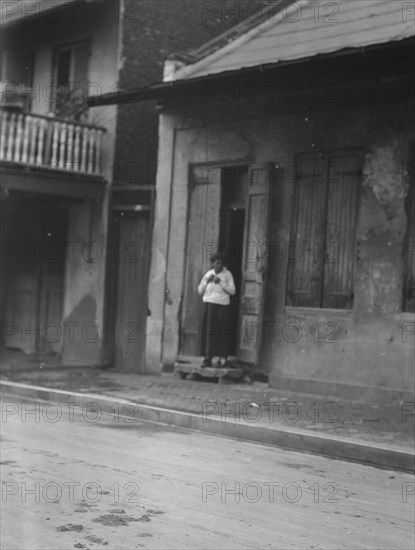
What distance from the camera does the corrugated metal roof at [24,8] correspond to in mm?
17125

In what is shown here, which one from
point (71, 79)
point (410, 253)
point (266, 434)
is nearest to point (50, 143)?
point (71, 79)

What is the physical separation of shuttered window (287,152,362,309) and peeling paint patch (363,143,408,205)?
21cm

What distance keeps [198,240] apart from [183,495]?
820 cm

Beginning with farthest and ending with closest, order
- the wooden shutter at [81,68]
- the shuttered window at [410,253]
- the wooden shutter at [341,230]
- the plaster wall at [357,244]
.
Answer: the wooden shutter at [81,68]
the wooden shutter at [341,230]
the plaster wall at [357,244]
the shuttered window at [410,253]

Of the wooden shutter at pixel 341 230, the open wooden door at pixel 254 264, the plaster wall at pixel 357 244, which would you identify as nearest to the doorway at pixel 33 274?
the plaster wall at pixel 357 244

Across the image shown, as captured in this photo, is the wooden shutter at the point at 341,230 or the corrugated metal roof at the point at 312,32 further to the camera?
the corrugated metal roof at the point at 312,32

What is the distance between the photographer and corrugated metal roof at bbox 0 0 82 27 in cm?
1712

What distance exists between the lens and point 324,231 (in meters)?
12.5

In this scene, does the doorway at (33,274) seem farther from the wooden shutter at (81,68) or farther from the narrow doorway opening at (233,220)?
the narrow doorway opening at (233,220)

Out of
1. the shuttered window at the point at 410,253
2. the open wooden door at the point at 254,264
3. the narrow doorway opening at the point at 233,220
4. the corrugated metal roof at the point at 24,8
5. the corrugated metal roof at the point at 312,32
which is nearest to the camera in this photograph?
the shuttered window at the point at 410,253

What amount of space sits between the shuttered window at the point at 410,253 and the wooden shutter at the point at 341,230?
81 centimetres

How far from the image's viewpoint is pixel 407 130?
1160 centimetres

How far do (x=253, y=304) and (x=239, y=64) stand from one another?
13.7 feet

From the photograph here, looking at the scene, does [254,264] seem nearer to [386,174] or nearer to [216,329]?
[216,329]
